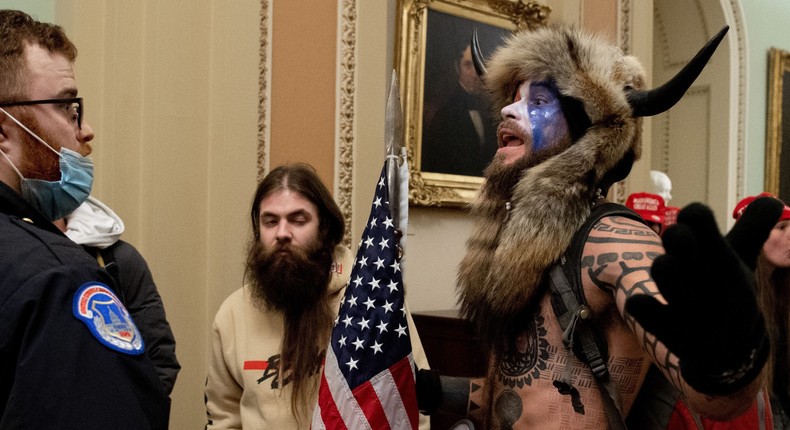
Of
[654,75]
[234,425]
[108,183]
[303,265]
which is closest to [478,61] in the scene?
[303,265]

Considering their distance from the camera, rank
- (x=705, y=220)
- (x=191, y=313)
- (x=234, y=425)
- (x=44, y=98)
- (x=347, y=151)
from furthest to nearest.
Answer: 1. (x=347, y=151)
2. (x=191, y=313)
3. (x=234, y=425)
4. (x=44, y=98)
5. (x=705, y=220)

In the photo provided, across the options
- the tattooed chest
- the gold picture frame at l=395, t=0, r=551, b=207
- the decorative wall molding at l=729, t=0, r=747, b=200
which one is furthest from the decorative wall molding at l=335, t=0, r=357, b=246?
the decorative wall molding at l=729, t=0, r=747, b=200

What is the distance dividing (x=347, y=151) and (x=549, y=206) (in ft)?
8.05

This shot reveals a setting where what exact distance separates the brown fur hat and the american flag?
0.23 m

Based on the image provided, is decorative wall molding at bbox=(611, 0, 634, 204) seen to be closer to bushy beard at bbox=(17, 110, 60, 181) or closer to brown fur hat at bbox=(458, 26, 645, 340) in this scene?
brown fur hat at bbox=(458, 26, 645, 340)

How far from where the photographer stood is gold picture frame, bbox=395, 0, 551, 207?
473 cm

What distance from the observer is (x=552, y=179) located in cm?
203

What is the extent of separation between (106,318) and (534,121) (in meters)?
1.29

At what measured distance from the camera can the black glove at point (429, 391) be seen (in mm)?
2326

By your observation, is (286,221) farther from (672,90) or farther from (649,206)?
(649,206)

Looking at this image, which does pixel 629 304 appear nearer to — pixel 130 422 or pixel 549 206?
pixel 549 206

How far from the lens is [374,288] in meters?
2.24

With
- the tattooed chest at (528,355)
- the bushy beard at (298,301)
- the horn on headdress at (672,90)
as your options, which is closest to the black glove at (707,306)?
the tattooed chest at (528,355)

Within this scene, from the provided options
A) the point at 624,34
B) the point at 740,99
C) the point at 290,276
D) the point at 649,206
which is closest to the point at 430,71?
the point at 649,206
